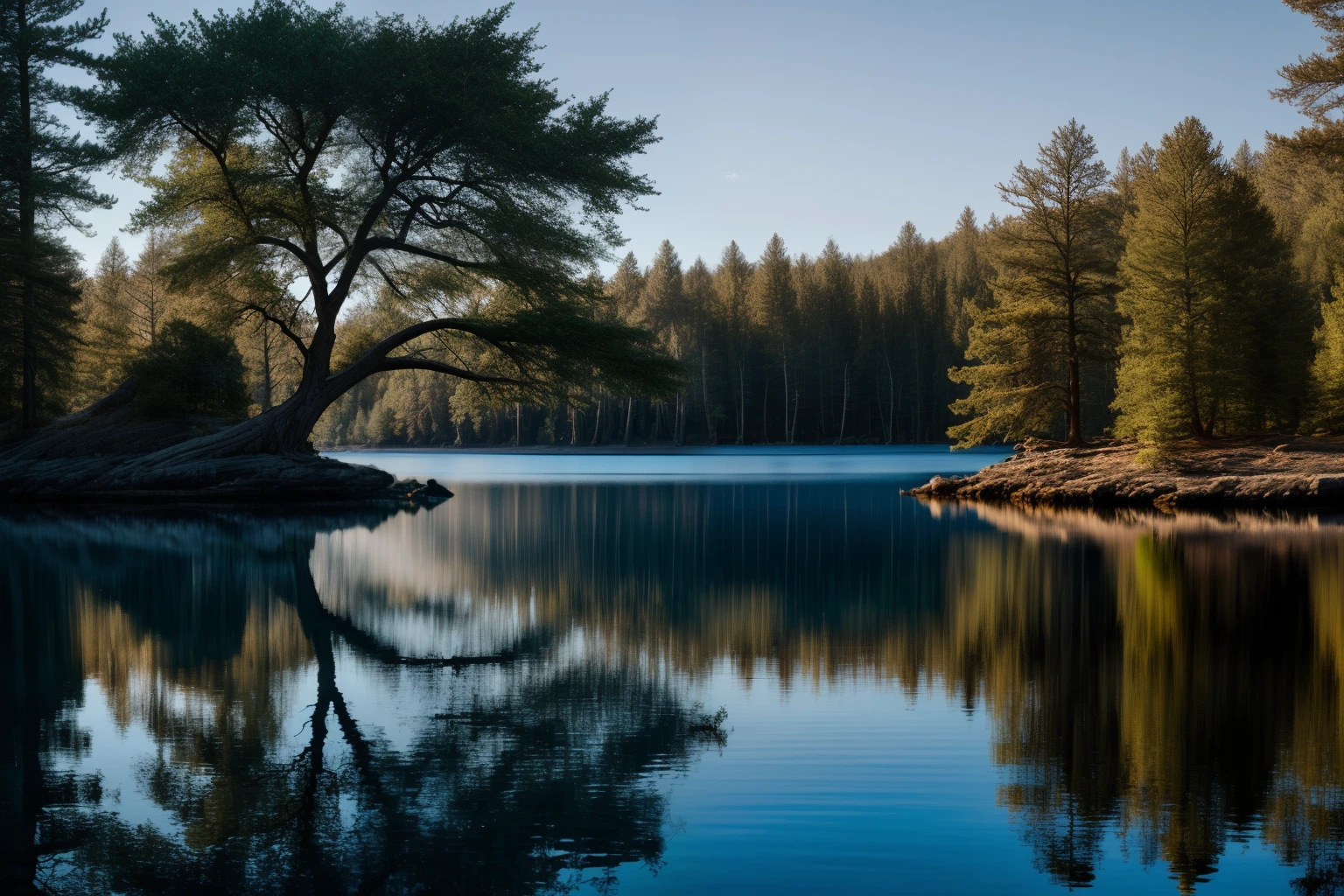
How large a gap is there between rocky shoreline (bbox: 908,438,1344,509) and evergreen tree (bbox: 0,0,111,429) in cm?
2455

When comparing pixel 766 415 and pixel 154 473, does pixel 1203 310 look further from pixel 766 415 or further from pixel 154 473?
pixel 766 415

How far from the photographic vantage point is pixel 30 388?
1169 inches

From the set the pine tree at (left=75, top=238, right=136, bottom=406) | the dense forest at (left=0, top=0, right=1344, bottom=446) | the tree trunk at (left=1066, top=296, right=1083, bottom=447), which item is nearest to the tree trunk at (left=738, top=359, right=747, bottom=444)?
the dense forest at (left=0, top=0, right=1344, bottom=446)

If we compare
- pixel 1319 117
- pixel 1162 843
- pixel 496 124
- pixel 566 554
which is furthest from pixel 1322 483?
pixel 1162 843

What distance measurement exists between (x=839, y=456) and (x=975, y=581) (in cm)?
5203

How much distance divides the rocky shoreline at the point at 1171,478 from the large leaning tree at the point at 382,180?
→ 389 inches

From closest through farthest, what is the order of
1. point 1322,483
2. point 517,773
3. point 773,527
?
point 517,773
point 773,527
point 1322,483

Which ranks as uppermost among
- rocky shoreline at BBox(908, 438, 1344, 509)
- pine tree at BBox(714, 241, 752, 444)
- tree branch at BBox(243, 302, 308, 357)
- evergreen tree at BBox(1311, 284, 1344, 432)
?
pine tree at BBox(714, 241, 752, 444)

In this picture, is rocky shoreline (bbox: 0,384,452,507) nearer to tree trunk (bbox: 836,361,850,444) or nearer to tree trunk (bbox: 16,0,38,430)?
tree trunk (bbox: 16,0,38,430)

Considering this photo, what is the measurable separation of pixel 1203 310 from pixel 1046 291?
6.16 metres

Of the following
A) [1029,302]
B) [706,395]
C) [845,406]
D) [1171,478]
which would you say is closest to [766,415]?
[706,395]

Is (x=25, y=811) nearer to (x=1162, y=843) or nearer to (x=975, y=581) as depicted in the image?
(x=1162, y=843)

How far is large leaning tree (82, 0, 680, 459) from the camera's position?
24047mm

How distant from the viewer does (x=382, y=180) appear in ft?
88.6
